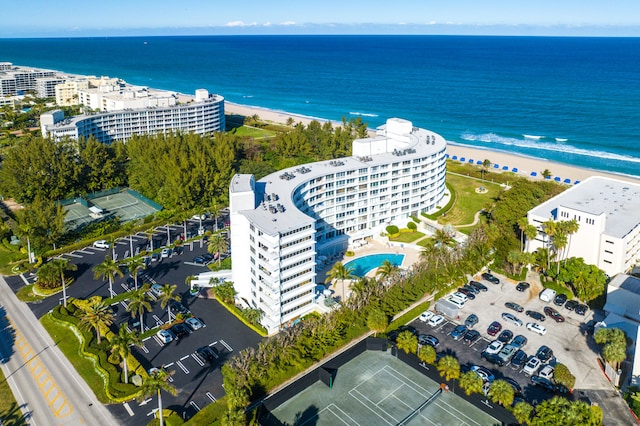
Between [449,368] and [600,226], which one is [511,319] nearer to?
[449,368]

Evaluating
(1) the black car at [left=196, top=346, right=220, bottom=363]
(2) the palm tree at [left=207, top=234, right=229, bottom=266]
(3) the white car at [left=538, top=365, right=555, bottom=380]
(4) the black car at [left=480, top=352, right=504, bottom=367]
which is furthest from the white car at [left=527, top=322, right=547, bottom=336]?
(2) the palm tree at [left=207, top=234, right=229, bottom=266]

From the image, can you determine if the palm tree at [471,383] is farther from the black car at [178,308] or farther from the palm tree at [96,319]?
the palm tree at [96,319]

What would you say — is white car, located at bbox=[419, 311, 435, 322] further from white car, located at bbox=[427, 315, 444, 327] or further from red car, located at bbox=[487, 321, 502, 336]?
red car, located at bbox=[487, 321, 502, 336]

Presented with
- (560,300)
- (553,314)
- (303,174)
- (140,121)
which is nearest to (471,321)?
(553,314)

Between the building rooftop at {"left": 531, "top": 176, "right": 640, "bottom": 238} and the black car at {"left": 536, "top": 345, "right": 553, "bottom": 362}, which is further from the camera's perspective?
the building rooftop at {"left": 531, "top": 176, "right": 640, "bottom": 238}

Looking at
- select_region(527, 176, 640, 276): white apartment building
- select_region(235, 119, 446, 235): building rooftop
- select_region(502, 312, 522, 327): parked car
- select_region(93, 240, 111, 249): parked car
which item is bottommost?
select_region(502, 312, 522, 327): parked car

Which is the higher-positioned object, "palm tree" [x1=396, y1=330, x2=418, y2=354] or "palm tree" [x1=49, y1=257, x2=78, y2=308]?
"palm tree" [x1=49, y1=257, x2=78, y2=308]
